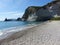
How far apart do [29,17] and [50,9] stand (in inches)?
639

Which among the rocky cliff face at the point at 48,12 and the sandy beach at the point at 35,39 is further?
the rocky cliff face at the point at 48,12

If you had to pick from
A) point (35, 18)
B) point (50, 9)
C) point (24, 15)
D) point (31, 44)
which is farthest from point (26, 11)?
point (31, 44)

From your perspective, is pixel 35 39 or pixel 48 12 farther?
pixel 48 12

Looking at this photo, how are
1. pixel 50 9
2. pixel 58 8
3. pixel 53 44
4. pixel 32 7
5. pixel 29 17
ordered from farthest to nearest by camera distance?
pixel 32 7, pixel 29 17, pixel 50 9, pixel 58 8, pixel 53 44

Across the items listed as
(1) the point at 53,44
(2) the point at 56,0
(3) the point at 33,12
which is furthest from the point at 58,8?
(1) the point at 53,44

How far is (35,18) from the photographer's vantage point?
252 feet

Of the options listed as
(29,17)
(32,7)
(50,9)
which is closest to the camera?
(50,9)

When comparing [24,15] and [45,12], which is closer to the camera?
[45,12]

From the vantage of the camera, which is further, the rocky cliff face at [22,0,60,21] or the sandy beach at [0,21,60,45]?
the rocky cliff face at [22,0,60,21]

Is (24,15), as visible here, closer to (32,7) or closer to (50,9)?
(32,7)

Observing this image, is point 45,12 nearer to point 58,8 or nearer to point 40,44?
point 58,8

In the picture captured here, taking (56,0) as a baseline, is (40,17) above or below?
below

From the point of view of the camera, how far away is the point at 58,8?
224ft

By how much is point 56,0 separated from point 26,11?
2522 cm
